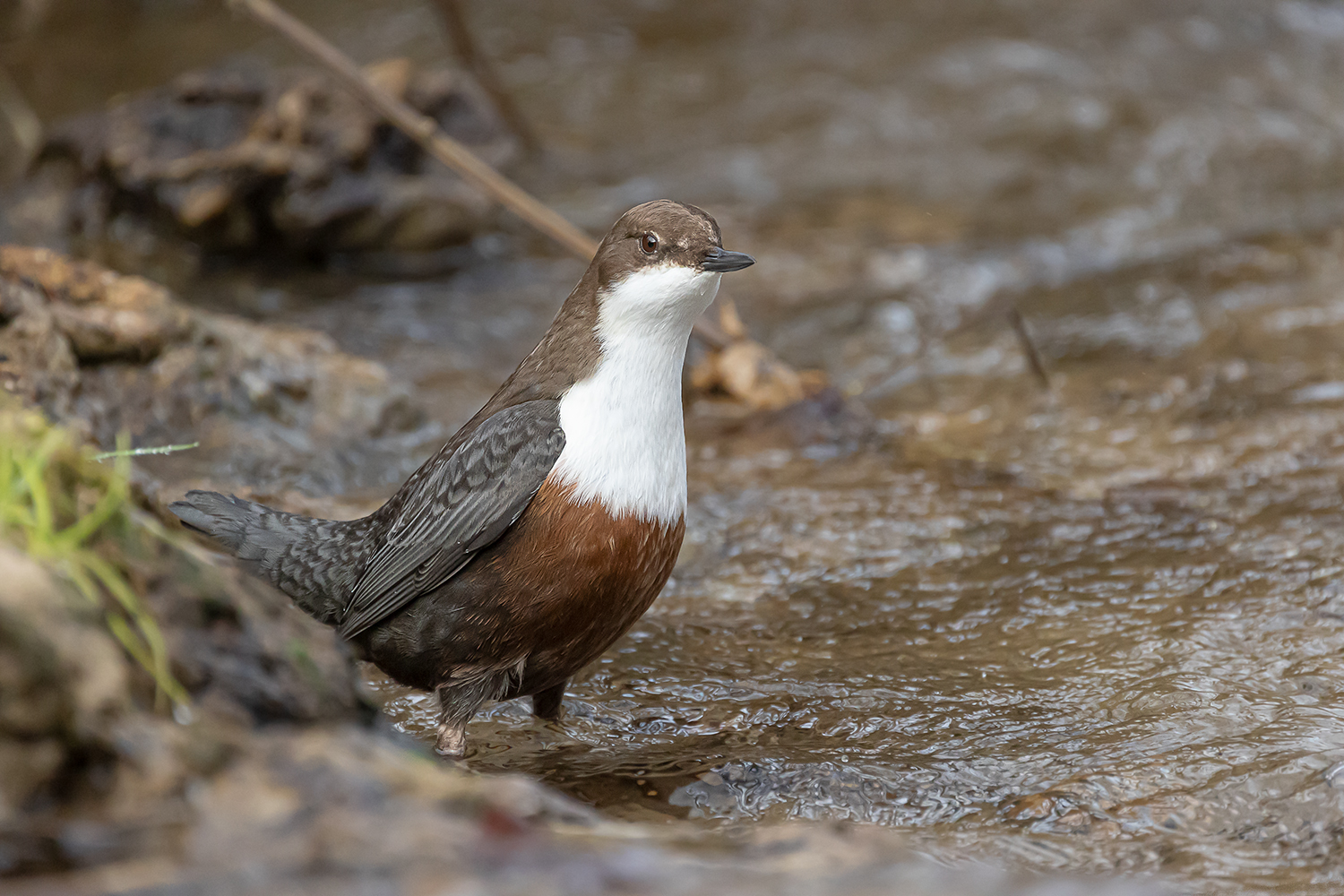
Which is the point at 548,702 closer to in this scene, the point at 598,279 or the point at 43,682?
the point at 598,279

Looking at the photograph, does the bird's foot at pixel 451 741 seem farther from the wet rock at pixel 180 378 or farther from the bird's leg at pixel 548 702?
the wet rock at pixel 180 378

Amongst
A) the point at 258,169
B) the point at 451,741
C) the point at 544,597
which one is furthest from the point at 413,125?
the point at 451,741

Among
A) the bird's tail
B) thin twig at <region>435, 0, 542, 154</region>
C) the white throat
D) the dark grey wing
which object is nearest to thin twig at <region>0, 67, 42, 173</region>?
thin twig at <region>435, 0, 542, 154</region>

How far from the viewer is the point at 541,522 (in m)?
3.01

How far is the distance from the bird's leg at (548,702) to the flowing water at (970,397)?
60mm

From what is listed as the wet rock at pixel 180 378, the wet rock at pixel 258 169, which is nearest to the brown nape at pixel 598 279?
the wet rock at pixel 180 378

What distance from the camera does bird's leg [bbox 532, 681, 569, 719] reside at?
3.26 m

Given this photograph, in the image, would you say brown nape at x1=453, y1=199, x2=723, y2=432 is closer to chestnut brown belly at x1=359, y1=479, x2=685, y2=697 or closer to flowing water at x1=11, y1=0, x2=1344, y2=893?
chestnut brown belly at x1=359, y1=479, x2=685, y2=697

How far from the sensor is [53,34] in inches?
415

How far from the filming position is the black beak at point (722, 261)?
10.3 feet

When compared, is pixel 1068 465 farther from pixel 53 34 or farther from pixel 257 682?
pixel 53 34

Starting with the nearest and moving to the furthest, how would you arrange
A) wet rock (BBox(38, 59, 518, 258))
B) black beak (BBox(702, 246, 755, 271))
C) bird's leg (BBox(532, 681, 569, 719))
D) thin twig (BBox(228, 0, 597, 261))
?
black beak (BBox(702, 246, 755, 271)) → bird's leg (BBox(532, 681, 569, 719)) → thin twig (BBox(228, 0, 597, 261)) → wet rock (BBox(38, 59, 518, 258))

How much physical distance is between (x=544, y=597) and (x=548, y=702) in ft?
1.45

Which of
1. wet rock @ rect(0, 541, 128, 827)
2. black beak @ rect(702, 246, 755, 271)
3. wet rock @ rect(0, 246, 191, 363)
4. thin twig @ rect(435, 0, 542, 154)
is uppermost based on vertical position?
thin twig @ rect(435, 0, 542, 154)
